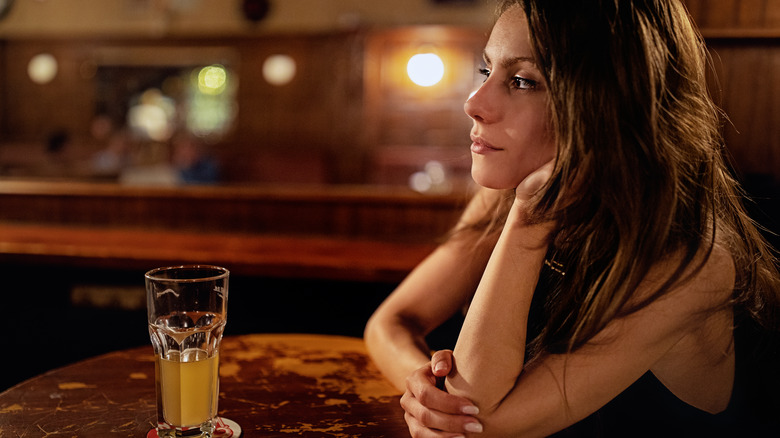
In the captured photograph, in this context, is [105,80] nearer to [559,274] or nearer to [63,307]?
[63,307]

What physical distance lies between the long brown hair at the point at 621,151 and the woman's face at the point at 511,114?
1.6 inches

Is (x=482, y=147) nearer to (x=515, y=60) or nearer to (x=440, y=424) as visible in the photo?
(x=515, y=60)

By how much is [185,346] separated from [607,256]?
65cm

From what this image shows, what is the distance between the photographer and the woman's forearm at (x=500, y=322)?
0.99 m

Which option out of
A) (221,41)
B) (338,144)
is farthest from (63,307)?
(221,41)

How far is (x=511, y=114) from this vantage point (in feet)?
3.63

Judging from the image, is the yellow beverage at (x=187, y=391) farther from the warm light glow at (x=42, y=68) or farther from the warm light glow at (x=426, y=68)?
the warm light glow at (x=42, y=68)

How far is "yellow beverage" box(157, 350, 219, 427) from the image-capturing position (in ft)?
3.02

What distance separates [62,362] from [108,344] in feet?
0.83

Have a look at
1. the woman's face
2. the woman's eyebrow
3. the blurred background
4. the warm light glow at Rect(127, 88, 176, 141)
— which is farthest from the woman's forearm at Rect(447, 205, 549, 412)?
the warm light glow at Rect(127, 88, 176, 141)

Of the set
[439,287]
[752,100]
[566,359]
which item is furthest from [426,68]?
[566,359]

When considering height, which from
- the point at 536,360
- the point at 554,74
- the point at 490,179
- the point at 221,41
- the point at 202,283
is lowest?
the point at 536,360

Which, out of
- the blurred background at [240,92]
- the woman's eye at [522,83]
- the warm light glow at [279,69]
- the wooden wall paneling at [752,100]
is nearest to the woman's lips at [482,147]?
the woman's eye at [522,83]

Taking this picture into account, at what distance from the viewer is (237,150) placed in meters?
8.51
